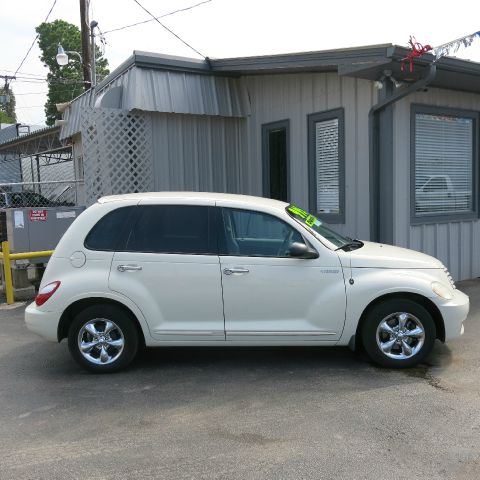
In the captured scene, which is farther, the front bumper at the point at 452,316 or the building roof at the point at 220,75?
the building roof at the point at 220,75

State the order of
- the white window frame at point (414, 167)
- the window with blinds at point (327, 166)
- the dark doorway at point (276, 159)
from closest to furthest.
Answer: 1. the white window frame at point (414, 167)
2. the window with blinds at point (327, 166)
3. the dark doorway at point (276, 159)

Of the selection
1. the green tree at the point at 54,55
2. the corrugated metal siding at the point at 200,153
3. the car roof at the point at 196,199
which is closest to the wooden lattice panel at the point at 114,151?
the corrugated metal siding at the point at 200,153

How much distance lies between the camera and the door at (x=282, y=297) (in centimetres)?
486

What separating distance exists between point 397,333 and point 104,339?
2698 millimetres

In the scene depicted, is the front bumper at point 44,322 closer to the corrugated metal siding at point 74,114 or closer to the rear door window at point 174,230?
the rear door window at point 174,230

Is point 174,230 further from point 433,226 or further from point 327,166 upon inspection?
point 433,226

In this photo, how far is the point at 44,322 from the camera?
193 inches

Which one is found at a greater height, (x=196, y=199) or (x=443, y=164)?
(x=443, y=164)

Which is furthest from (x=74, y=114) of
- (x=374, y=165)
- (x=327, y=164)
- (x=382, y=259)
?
(x=382, y=259)

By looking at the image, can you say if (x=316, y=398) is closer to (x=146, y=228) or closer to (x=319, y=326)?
(x=319, y=326)

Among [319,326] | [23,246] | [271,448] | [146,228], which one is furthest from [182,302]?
[23,246]

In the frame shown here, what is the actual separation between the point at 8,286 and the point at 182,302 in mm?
4432

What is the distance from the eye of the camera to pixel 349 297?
487cm

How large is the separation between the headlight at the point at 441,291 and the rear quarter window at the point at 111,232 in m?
2.88
